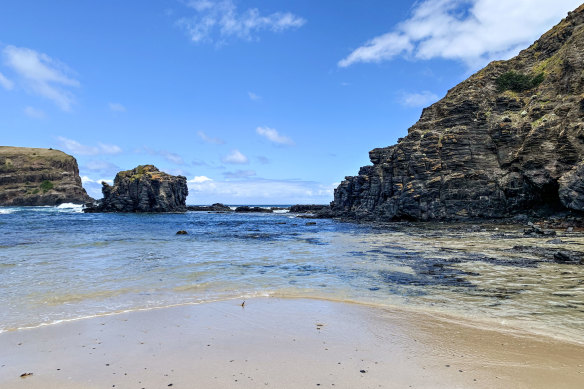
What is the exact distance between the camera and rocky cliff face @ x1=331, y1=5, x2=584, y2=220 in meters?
36.8

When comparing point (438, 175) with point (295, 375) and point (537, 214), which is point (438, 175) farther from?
point (295, 375)

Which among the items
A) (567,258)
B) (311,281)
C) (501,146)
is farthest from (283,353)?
(501,146)

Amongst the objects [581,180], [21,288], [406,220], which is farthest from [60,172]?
[581,180]

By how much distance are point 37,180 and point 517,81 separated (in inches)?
6990

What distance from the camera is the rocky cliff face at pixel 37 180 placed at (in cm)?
13762

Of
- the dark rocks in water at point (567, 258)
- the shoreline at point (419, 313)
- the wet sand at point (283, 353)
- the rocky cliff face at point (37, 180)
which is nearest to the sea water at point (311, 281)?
the shoreline at point (419, 313)

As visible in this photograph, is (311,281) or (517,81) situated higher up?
(517,81)

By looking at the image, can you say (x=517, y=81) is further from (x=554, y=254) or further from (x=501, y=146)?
(x=554, y=254)

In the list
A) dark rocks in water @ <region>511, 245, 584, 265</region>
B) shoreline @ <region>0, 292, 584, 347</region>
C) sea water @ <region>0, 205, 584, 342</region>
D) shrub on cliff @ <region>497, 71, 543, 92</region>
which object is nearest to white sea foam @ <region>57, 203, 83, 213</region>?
sea water @ <region>0, 205, 584, 342</region>

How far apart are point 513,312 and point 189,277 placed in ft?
37.6

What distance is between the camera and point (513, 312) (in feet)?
27.9

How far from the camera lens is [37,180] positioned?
146625 mm

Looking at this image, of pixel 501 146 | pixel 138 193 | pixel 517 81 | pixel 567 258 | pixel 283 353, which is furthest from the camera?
pixel 138 193

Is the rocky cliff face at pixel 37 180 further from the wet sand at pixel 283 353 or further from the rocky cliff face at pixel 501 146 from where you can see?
the wet sand at pixel 283 353
